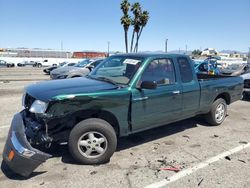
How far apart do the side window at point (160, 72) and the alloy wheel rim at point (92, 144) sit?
1.31 m

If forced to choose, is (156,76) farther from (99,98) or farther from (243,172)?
(243,172)

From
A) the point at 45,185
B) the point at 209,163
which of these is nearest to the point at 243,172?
the point at 209,163

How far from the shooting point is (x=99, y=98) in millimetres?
3732

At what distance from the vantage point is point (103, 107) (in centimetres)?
380

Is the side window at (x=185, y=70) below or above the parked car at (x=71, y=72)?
above

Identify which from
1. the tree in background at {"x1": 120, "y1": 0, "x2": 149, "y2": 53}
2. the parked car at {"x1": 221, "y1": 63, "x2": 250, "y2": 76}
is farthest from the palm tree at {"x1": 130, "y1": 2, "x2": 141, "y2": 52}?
the parked car at {"x1": 221, "y1": 63, "x2": 250, "y2": 76}

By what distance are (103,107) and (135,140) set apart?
1520 mm

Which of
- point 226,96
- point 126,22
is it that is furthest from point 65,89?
point 126,22

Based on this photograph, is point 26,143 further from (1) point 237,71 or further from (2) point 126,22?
(2) point 126,22

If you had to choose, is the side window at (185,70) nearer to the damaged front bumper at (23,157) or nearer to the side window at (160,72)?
the side window at (160,72)

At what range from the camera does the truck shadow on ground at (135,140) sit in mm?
3657

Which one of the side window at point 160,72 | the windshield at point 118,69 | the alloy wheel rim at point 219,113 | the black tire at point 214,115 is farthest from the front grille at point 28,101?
the alloy wheel rim at point 219,113

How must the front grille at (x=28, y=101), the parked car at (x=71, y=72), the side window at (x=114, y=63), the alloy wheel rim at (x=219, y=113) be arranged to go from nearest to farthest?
the front grille at (x=28, y=101), the side window at (x=114, y=63), the alloy wheel rim at (x=219, y=113), the parked car at (x=71, y=72)

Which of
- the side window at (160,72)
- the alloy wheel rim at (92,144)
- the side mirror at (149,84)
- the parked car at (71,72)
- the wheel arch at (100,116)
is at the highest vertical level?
the side window at (160,72)
